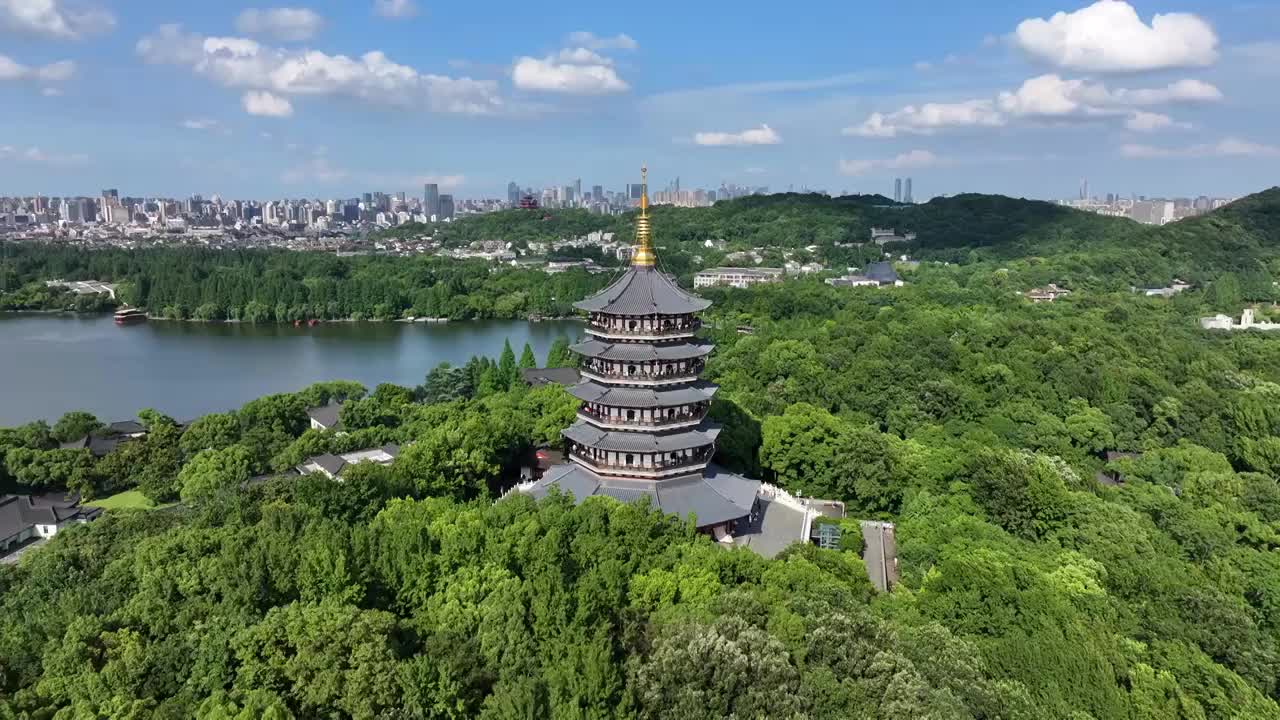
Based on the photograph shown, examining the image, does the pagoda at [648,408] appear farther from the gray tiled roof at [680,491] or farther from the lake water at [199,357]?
the lake water at [199,357]

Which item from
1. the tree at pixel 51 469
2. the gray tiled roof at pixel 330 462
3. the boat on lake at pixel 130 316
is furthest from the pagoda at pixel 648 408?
the boat on lake at pixel 130 316

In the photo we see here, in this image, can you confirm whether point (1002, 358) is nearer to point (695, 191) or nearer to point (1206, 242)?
point (1206, 242)

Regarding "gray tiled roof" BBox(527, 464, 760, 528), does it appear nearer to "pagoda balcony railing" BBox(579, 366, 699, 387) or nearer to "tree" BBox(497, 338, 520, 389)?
"pagoda balcony railing" BBox(579, 366, 699, 387)

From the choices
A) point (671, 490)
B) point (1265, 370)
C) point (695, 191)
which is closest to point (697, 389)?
point (671, 490)

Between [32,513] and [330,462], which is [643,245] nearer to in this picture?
[330,462]

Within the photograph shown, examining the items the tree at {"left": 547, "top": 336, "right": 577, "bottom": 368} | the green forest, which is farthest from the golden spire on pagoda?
the tree at {"left": 547, "top": 336, "right": 577, "bottom": 368}
